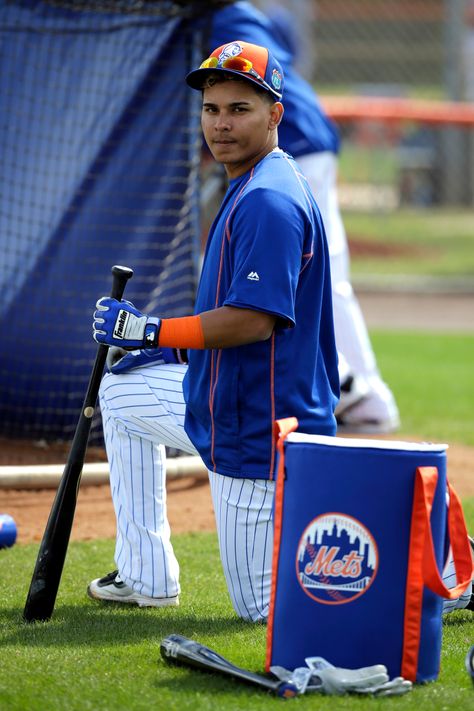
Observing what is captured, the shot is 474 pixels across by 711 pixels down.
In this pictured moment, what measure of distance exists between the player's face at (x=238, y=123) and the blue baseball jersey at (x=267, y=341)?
0.06 metres

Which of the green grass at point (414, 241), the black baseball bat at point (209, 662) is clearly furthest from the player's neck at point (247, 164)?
the green grass at point (414, 241)

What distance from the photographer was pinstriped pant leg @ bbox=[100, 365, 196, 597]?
4172 mm

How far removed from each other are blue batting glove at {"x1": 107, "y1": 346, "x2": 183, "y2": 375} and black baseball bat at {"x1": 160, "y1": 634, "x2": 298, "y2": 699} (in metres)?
1.18

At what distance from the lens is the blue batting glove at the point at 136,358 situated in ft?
14.4

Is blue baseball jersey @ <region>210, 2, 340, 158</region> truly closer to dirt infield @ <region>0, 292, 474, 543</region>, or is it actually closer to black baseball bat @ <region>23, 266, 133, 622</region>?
dirt infield @ <region>0, 292, 474, 543</region>

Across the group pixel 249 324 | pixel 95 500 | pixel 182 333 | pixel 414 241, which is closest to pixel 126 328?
pixel 182 333

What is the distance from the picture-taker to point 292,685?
318 centimetres

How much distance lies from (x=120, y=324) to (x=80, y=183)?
11.4 feet

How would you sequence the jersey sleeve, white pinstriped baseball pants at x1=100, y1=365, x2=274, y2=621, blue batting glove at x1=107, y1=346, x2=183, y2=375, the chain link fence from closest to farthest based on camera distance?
the jersey sleeve → white pinstriped baseball pants at x1=100, y1=365, x2=274, y2=621 → blue batting glove at x1=107, y1=346, x2=183, y2=375 → the chain link fence

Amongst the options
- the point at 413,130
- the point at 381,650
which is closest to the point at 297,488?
the point at 381,650

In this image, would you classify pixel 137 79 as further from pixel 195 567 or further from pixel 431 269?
pixel 431 269

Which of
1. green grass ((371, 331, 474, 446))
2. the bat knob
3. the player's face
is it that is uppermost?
the player's face

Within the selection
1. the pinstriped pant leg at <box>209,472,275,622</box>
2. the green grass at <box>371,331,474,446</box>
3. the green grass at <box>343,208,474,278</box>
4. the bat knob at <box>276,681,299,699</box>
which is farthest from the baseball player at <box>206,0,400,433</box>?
the green grass at <box>343,208,474,278</box>

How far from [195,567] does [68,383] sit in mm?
2474
